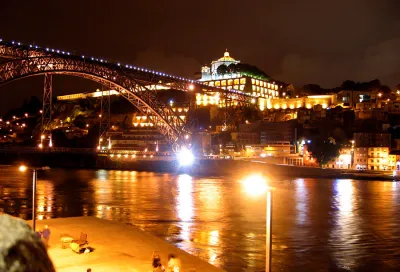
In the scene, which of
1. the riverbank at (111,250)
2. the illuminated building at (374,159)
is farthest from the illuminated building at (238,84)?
the riverbank at (111,250)

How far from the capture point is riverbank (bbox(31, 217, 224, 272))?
1022cm

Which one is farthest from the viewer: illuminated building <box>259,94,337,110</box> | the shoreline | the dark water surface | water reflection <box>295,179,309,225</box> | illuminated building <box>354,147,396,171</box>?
illuminated building <box>259,94,337,110</box>

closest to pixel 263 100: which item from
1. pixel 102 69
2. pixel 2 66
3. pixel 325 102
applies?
pixel 325 102

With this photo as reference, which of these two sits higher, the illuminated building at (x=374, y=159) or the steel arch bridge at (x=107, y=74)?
Result: the steel arch bridge at (x=107, y=74)

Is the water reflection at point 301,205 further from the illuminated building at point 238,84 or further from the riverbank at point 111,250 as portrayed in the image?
the illuminated building at point 238,84

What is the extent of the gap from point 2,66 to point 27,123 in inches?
2579

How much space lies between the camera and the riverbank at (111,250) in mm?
10219

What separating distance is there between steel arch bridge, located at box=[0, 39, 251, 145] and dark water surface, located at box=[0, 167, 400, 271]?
407 inches

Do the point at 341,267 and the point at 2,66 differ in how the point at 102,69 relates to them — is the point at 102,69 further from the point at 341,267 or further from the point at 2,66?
the point at 341,267

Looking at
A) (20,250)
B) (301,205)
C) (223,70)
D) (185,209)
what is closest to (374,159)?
(301,205)

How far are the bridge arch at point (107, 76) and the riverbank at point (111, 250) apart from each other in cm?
2627

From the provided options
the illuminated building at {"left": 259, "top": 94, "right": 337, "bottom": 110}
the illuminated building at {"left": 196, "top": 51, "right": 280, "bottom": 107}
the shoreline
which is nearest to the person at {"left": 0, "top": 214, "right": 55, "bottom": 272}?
the shoreline

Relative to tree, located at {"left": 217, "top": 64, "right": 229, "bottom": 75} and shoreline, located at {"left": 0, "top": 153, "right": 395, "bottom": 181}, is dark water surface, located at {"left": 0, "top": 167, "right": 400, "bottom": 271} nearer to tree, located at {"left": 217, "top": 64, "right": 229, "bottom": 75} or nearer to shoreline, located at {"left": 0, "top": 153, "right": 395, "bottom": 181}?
shoreline, located at {"left": 0, "top": 153, "right": 395, "bottom": 181}

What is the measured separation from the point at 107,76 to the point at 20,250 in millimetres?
46407
